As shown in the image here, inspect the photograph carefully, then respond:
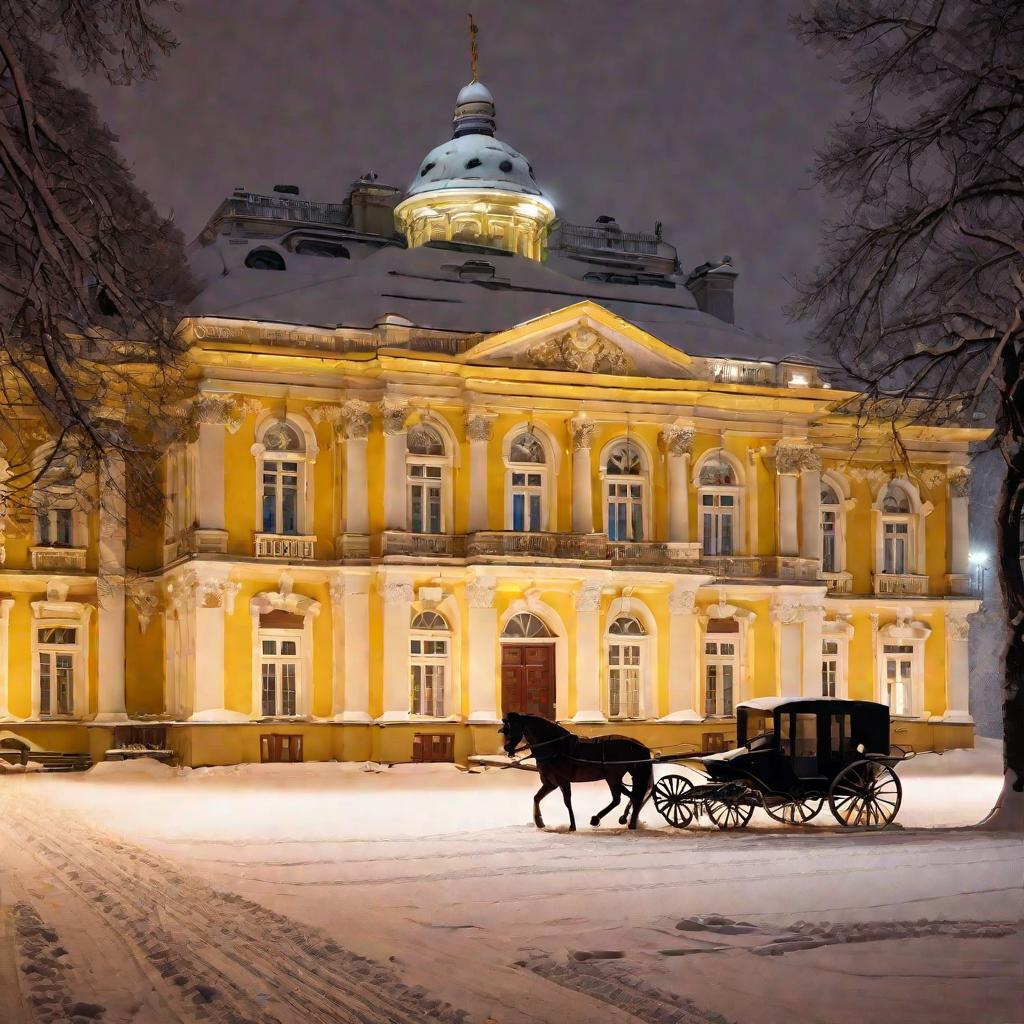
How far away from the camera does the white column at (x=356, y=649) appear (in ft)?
113

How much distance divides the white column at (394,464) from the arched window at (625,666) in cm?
568

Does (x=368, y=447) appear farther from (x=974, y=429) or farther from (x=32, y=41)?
(x=32, y=41)

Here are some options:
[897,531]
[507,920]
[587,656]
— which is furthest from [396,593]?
[507,920]

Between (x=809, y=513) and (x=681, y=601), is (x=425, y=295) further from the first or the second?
(x=809, y=513)

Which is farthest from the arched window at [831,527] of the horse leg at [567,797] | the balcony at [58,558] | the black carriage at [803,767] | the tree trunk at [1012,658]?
the horse leg at [567,797]

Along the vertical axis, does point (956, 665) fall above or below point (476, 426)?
below

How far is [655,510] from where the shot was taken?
37.3 meters

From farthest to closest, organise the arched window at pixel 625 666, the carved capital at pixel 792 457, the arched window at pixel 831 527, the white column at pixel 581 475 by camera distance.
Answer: the arched window at pixel 831 527, the carved capital at pixel 792 457, the arched window at pixel 625 666, the white column at pixel 581 475

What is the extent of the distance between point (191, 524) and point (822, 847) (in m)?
20.1

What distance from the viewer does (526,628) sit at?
3584cm

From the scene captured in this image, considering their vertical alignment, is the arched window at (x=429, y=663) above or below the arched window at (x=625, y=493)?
below

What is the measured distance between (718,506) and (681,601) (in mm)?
3193

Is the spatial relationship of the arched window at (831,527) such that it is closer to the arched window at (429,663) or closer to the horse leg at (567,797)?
the arched window at (429,663)

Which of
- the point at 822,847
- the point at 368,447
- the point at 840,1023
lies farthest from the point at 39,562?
the point at 840,1023
